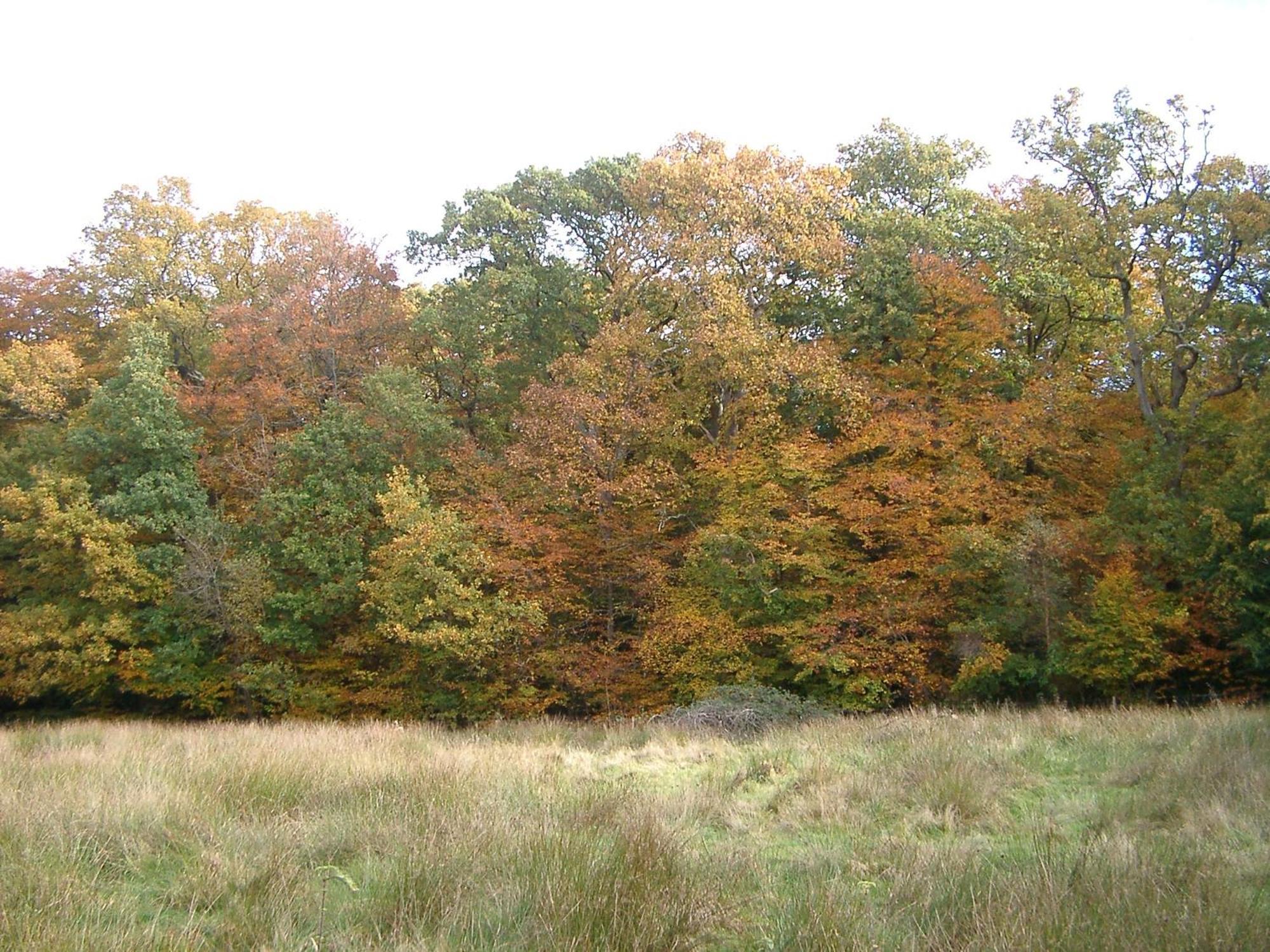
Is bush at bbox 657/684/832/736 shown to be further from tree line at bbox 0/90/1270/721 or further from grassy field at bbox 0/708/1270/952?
grassy field at bbox 0/708/1270/952

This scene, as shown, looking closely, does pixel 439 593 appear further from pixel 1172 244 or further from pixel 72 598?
pixel 1172 244

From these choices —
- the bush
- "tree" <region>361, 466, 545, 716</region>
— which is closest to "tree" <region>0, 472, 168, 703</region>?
"tree" <region>361, 466, 545, 716</region>

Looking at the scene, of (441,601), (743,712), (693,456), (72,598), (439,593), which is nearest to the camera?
(743,712)

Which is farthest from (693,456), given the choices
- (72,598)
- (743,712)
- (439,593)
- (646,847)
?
(646,847)

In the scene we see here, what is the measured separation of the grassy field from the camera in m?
3.77

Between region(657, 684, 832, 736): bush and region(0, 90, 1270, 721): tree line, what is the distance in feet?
9.68

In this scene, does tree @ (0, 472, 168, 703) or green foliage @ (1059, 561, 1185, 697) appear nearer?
green foliage @ (1059, 561, 1185, 697)

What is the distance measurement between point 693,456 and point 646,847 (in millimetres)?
16378

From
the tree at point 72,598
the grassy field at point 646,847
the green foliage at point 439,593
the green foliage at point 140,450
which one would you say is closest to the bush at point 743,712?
the grassy field at point 646,847

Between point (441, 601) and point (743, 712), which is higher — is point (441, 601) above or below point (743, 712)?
above

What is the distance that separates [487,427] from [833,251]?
9666mm

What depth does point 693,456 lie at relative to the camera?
20703 millimetres

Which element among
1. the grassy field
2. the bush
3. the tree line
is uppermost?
the tree line

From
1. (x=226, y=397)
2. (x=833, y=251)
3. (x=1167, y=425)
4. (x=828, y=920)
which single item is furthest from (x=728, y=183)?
(x=828, y=920)
